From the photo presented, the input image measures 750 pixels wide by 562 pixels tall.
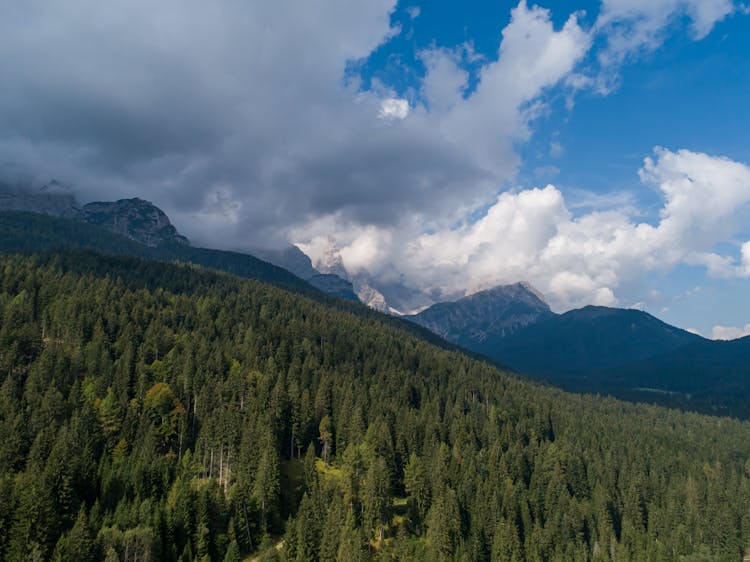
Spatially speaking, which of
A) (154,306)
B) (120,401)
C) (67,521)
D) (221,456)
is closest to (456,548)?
(221,456)

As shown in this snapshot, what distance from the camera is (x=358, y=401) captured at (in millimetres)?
121500

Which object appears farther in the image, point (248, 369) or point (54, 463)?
point (248, 369)

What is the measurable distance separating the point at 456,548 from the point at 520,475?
1531 inches

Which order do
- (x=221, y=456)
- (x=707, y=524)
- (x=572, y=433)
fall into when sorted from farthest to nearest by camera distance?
(x=572, y=433) → (x=707, y=524) → (x=221, y=456)

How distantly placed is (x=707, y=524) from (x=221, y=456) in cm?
11150

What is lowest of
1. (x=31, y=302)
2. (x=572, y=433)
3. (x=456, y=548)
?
(x=456, y=548)

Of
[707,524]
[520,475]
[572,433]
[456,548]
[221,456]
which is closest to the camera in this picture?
[456,548]

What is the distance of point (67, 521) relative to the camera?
68.5 metres

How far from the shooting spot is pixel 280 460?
103812 mm

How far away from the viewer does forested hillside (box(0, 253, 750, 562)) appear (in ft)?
245

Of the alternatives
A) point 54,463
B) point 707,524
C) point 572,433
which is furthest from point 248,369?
point 707,524

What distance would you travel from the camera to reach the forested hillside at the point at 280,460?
245 feet

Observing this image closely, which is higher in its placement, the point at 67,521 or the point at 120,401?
the point at 120,401

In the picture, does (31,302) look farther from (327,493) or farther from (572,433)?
(572,433)
